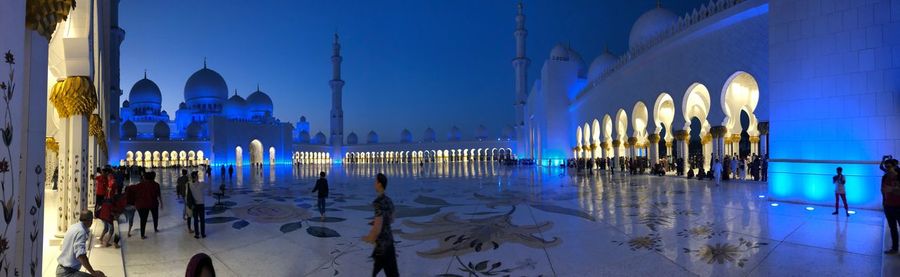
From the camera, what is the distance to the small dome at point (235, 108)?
136 feet

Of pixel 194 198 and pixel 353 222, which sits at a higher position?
pixel 194 198

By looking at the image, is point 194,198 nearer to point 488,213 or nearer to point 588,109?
point 488,213

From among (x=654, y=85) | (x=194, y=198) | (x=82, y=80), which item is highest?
(x=654, y=85)

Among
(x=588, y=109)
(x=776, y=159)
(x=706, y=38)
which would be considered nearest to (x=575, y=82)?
(x=588, y=109)

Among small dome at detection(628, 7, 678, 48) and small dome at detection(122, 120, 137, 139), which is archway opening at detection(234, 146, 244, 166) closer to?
small dome at detection(122, 120, 137, 139)

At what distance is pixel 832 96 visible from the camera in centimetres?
826

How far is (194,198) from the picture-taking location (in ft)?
20.2

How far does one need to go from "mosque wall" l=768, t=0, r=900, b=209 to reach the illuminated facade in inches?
0.6

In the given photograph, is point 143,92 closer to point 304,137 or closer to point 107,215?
point 304,137

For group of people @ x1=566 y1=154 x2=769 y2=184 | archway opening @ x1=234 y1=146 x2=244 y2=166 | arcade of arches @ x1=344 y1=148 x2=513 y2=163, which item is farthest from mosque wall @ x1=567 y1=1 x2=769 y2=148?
arcade of arches @ x1=344 y1=148 x2=513 y2=163

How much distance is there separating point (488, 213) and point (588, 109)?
832 inches

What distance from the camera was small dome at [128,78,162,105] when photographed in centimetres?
3975

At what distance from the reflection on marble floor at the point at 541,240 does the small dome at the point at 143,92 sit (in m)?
36.6

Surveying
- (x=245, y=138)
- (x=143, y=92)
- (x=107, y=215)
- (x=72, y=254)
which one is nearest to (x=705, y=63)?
(x=107, y=215)
